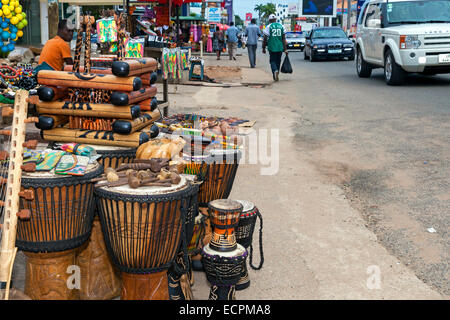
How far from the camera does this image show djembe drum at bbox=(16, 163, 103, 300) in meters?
3.21

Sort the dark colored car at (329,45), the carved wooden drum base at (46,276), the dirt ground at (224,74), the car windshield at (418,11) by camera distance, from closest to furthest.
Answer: the carved wooden drum base at (46,276), the car windshield at (418,11), the dirt ground at (224,74), the dark colored car at (329,45)

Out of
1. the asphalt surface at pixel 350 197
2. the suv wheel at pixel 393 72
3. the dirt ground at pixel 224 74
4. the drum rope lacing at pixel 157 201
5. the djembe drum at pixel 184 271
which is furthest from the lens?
the dirt ground at pixel 224 74

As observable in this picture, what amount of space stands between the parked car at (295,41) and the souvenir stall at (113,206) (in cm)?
3333

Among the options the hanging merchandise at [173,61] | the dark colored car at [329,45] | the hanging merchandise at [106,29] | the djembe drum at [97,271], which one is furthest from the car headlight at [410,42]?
the dark colored car at [329,45]

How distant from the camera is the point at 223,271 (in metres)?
3.47

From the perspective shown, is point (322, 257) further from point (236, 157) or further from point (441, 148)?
point (441, 148)

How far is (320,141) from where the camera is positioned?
8.06 meters

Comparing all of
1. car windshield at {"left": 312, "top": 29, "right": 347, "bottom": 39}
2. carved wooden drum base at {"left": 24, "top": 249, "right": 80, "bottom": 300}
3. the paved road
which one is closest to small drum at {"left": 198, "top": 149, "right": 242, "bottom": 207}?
carved wooden drum base at {"left": 24, "top": 249, "right": 80, "bottom": 300}

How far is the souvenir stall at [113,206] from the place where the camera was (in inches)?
124

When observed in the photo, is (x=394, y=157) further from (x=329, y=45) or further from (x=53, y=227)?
(x=329, y=45)

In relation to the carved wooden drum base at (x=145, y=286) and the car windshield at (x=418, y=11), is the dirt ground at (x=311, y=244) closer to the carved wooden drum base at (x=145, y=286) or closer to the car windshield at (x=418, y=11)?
the carved wooden drum base at (x=145, y=286)

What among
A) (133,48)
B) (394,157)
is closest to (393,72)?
(133,48)

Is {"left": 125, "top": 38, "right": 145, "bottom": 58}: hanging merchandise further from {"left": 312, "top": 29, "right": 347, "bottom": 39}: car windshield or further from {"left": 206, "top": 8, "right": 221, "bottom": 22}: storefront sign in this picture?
{"left": 206, "top": 8, "right": 221, "bottom": 22}: storefront sign

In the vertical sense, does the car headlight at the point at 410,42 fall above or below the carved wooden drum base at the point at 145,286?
above
